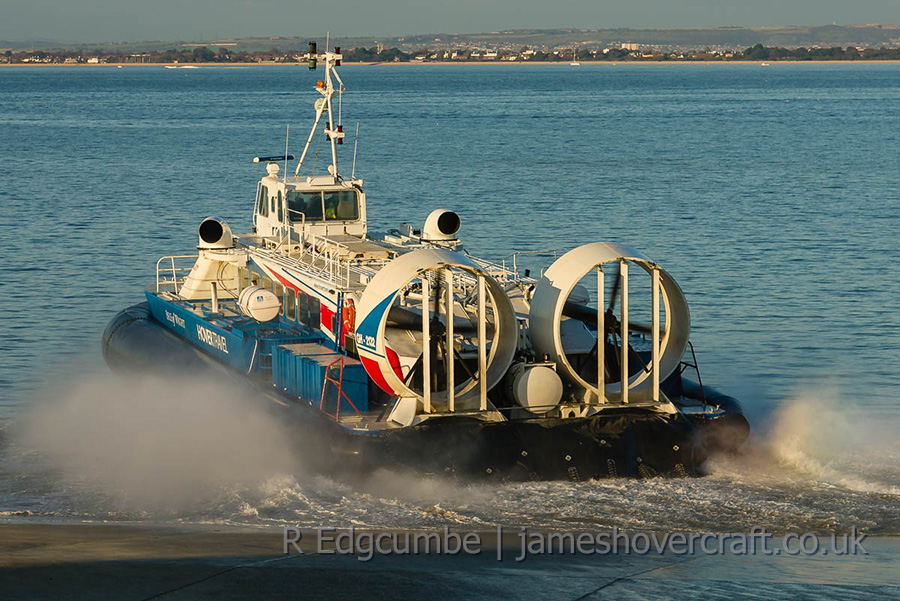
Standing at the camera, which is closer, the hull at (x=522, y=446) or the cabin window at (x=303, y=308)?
the hull at (x=522, y=446)

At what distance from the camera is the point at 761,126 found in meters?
80.4

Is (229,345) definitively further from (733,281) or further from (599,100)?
(599,100)

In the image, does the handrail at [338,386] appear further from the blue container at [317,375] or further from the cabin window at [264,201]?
the cabin window at [264,201]

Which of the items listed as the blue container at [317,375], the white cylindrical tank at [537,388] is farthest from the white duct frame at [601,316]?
the blue container at [317,375]

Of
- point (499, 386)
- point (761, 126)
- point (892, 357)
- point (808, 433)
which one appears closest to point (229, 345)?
point (499, 386)

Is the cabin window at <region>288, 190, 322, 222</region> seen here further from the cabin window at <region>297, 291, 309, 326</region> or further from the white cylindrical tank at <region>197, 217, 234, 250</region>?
the cabin window at <region>297, 291, 309, 326</region>

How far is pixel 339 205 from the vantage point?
723 inches

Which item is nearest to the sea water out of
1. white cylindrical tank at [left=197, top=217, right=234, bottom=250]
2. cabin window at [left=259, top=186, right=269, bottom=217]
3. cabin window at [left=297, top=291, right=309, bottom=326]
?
cabin window at [left=297, top=291, right=309, bottom=326]

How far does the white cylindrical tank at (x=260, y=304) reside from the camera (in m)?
16.2

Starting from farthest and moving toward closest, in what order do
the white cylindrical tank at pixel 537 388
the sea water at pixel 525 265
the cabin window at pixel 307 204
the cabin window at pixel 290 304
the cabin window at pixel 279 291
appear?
1. the cabin window at pixel 307 204
2. the cabin window at pixel 279 291
3. the cabin window at pixel 290 304
4. the white cylindrical tank at pixel 537 388
5. the sea water at pixel 525 265

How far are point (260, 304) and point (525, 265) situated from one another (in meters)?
11.7

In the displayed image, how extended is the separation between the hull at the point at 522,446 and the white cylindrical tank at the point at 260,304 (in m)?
2.33

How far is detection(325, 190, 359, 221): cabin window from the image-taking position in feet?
60.2

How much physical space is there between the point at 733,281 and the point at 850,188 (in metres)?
20.1
